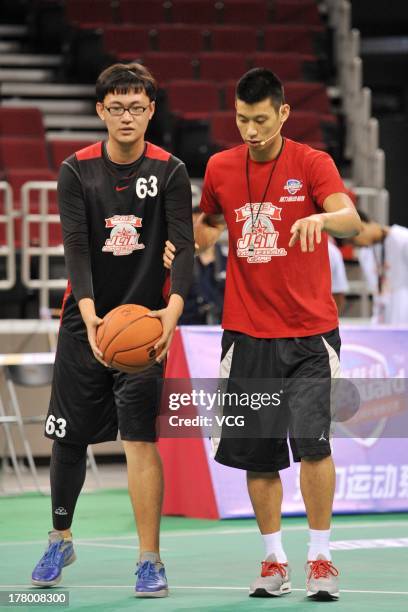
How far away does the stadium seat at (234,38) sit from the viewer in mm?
15391

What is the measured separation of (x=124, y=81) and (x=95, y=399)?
1.25 meters

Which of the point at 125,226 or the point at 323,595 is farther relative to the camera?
the point at 125,226

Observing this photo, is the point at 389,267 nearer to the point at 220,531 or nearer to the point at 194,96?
the point at 220,531

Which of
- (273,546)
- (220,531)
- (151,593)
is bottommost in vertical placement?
(220,531)

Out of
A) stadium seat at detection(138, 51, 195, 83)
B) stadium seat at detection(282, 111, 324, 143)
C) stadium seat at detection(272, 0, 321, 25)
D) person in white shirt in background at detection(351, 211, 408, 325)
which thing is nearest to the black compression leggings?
person in white shirt in background at detection(351, 211, 408, 325)

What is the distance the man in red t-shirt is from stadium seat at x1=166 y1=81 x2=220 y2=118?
9.17 meters

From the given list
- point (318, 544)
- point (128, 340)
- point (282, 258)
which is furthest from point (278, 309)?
point (318, 544)

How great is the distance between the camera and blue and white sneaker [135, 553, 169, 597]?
4902 mm

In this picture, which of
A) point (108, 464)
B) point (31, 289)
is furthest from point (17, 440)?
point (31, 289)

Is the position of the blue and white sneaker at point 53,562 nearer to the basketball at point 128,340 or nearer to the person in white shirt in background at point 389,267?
Answer: the basketball at point 128,340

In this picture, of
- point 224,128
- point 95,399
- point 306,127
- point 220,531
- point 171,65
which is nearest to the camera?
point 95,399

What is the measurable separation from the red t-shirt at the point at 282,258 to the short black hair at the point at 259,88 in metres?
0.24

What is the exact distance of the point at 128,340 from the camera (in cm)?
473

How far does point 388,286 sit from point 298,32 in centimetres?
615
